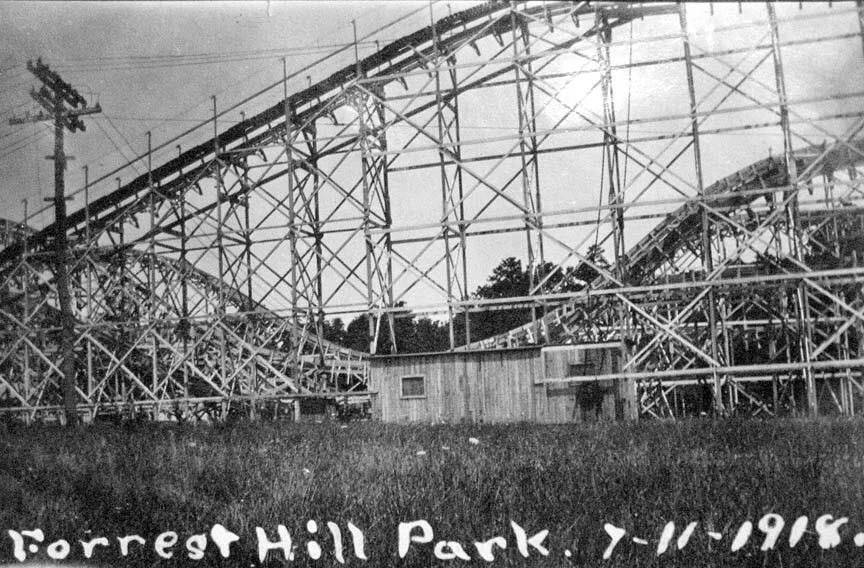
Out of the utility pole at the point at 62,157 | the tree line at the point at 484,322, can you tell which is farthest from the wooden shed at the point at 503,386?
the tree line at the point at 484,322

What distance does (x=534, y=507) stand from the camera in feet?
19.6

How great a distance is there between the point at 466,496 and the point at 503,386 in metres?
12.4

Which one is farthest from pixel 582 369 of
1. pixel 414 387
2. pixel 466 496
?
pixel 466 496

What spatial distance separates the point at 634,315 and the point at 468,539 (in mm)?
17642

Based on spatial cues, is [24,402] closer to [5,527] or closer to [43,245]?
[43,245]

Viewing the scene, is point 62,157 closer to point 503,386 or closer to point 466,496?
point 503,386

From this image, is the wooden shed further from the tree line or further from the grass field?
the tree line

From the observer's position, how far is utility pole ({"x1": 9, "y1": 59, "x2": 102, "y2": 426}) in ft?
65.3

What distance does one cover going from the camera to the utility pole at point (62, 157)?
19891 mm

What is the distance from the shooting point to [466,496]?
248 inches

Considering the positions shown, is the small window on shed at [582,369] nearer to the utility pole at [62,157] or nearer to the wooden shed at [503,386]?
the wooden shed at [503,386]

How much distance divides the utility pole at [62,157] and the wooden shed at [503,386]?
7.91 meters

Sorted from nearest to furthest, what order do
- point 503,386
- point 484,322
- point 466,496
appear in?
point 466,496 → point 503,386 → point 484,322

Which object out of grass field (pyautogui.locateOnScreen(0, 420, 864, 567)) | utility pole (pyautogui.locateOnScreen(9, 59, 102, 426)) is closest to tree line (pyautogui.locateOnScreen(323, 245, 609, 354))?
utility pole (pyautogui.locateOnScreen(9, 59, 102, 426))
